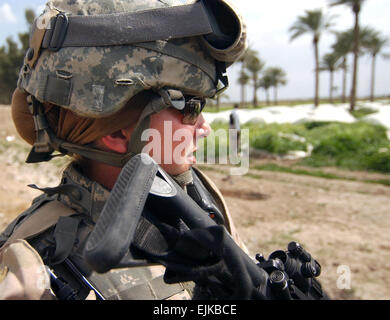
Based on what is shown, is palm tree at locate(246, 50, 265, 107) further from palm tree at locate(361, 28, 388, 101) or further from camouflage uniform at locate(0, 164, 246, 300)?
camouflage uniform at locate(0, 164, 246, 300)

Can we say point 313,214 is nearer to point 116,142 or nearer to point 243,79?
point 116,142

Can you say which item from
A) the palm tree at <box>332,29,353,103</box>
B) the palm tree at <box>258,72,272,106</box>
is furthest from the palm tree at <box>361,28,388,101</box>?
the palm tree at <box>258,72,272,106</box>

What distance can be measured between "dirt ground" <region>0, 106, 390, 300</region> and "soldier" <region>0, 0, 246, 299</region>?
5.89ft

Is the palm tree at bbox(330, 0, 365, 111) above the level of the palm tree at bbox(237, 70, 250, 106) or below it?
above

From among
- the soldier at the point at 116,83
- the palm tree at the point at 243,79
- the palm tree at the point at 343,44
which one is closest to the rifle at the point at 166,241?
the soldier at the point at 116,83

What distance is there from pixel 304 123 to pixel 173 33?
64.4ft

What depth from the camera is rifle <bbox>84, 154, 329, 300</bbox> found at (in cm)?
87

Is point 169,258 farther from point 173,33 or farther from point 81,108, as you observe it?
point 173,33

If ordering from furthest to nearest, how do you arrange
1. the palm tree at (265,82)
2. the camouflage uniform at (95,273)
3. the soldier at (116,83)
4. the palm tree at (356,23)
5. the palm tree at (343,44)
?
the palm tree at (265,82) < the palm tree at (343,44) < the palm tree at (356,23) < the soldier at (116,83) < the camouflage uniform at (95,273)

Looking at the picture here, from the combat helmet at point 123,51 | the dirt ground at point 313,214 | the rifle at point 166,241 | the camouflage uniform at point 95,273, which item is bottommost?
the dirt ground at point 313,214

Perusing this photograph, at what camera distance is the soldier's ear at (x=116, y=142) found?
1.55m

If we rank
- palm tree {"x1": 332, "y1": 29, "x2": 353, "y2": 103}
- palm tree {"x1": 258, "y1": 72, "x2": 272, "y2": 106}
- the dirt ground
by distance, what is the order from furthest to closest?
palm tree {"x1": 258, "y1": 72, "x2": 272, "y2": 106} → palm tree {"x1": 332, "y1": 29, "x2": 353, "y2": 103} → the dirt ground

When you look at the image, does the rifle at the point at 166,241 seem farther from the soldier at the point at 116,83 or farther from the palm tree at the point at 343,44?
the palm tree at the point at 343,44

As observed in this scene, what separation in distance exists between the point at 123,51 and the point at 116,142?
0.40m
